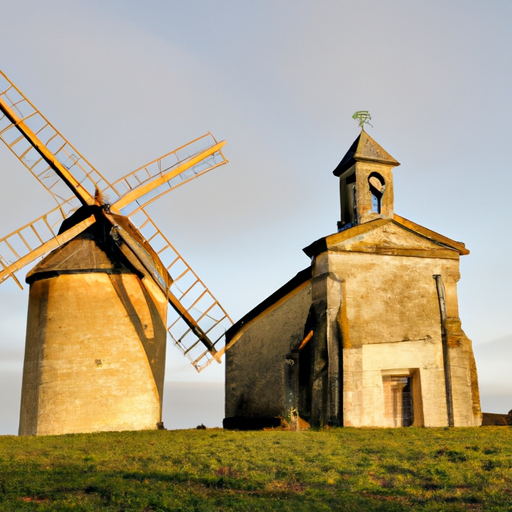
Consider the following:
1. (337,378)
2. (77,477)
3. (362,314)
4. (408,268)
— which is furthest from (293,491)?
(408,268)

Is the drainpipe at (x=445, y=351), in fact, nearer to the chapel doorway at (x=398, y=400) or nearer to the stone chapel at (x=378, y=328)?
the stone chapel at (x=378, y=328)

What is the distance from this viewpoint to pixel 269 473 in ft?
36.8

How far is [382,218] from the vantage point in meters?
20.7

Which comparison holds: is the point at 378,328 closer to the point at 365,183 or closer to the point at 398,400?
the point at 398,400

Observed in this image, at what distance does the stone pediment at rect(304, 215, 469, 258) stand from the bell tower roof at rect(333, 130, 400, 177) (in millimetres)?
2085

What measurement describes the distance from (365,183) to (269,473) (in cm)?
1221

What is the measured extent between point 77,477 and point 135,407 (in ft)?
35.8

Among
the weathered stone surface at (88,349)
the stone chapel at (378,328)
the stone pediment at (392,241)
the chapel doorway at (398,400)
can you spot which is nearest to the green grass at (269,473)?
the stone chapel at (378,328)

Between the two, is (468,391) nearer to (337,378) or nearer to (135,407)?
(337,378)

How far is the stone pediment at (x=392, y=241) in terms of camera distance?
19438 mm

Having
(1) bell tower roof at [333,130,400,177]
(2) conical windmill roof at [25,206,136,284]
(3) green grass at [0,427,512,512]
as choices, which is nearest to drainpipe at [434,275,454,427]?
(3) green grass at [0,427,512,512]

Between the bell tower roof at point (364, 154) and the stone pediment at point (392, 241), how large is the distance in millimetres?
2085

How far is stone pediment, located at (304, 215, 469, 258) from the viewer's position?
765 inches

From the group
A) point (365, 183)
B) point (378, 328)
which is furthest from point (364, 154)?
point (378, 328)
